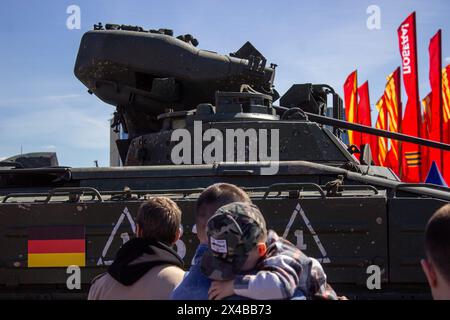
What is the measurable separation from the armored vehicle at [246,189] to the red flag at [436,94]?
12.1 m

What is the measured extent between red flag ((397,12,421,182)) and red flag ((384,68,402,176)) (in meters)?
1.62

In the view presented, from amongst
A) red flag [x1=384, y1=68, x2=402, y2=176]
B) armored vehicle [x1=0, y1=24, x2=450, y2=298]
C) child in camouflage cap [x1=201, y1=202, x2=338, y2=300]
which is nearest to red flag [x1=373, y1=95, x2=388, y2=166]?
red flag [x1=384, y1=68, x2=402, y2=176]

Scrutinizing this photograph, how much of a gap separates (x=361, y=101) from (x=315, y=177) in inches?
764

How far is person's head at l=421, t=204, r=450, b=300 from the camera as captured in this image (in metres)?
2.07

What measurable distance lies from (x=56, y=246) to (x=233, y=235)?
3.21 metres

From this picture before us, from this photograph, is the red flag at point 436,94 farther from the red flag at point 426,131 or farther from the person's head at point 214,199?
the person's head at point 214,199

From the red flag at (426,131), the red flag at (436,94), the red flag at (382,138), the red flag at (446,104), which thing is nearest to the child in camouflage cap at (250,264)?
the red flag at (436,94)

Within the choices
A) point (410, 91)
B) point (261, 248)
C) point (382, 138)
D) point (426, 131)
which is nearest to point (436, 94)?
point (410, 91)

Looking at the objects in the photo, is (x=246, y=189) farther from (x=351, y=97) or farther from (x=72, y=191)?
(x=351, y=97)

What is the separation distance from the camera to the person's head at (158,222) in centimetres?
304

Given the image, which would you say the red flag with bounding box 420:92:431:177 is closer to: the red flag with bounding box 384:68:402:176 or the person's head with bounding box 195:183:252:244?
the red flag with bounding box 384:68:402:176

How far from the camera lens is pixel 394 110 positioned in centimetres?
2095
